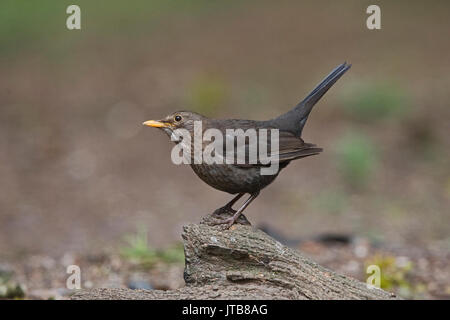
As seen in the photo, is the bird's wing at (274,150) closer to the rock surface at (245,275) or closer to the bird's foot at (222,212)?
the bird's foot at (222,212)

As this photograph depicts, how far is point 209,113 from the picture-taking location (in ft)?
36.1

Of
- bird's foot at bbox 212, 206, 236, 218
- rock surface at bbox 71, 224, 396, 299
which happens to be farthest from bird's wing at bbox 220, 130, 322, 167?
rock surface at bbox 71, 224, 396, 299

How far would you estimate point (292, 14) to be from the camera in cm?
1662

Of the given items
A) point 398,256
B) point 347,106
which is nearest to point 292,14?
point 347,106

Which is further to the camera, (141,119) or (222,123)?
(141,119)

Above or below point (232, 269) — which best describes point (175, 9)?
above

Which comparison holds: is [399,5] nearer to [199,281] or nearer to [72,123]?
[72,123]

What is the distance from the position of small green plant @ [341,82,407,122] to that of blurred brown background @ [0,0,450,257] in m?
0.03

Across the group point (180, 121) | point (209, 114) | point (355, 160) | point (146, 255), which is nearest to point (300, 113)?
point (180, 121)

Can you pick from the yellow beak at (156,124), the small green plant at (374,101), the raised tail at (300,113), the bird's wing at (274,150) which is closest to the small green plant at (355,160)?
the small green plant at (374,101)

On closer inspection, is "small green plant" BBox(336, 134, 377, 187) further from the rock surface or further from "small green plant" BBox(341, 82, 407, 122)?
the rock surface

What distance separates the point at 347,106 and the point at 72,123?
14.7 ft

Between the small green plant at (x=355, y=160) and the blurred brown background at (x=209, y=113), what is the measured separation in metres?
0.02

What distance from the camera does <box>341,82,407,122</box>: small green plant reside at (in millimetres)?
11113
